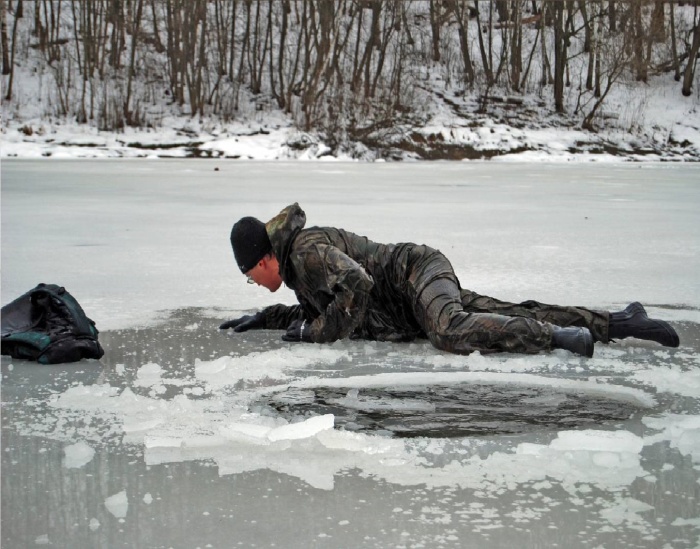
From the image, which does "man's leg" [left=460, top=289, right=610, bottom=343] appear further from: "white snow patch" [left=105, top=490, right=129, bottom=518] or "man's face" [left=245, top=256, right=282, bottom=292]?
"white snow patch" [left=105, top=490, right=129, bottom=518]

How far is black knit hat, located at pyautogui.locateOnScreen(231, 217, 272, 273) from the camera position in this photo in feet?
12.1

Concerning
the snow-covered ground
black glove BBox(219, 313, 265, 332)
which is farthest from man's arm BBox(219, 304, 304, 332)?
the snow-covered ground

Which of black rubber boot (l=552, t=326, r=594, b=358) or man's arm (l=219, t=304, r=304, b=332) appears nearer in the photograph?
black rubber boot (l=552, t=326, r=594, b=358)

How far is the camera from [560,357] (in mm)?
3756

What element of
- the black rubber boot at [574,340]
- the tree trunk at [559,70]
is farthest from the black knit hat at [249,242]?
the tree trunk at [559,70]

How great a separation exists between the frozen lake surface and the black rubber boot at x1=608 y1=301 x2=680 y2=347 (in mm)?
58

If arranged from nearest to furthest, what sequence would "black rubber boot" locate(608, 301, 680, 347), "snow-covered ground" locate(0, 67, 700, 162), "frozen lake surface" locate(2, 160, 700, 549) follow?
"frozen lake surface" locate(2, 160, 700, 549)
"black rubber boot" locate(608, 301, 680, 347)
"snow-covered ground" locate(0, 67, 700, 162)

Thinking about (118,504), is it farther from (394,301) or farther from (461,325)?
(394,301)

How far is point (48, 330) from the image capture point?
374 centimetres

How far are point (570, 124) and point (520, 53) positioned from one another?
321 cm

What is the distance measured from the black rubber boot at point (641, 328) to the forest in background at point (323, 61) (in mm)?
20340

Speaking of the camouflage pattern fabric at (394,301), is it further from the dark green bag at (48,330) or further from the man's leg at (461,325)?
the dark green bag at (48,330)

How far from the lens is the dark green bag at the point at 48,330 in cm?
364

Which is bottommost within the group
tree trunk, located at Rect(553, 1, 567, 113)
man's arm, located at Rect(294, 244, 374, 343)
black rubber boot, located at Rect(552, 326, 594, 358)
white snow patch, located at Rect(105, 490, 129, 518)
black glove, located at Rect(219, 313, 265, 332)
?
black glove, located at Rect(219, 313, 265, 332)
